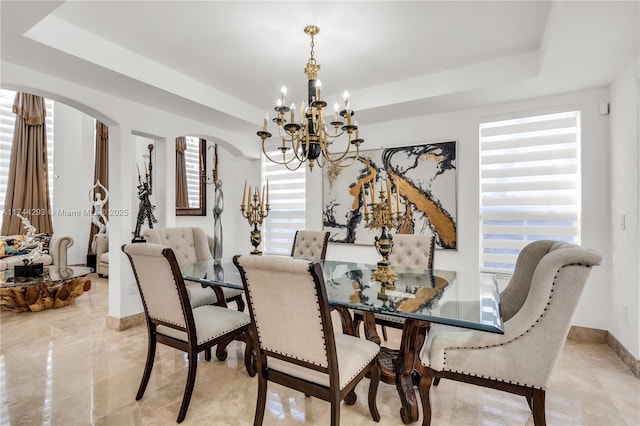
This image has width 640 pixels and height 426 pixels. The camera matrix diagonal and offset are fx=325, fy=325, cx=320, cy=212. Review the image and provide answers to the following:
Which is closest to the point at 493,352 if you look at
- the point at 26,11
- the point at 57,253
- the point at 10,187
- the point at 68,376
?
the point at 68,376

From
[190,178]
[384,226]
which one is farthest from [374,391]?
[190,178]

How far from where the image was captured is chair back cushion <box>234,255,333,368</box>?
1.34m

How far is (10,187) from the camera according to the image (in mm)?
5590

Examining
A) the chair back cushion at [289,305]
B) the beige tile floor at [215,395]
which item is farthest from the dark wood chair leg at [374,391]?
the chair back cushion at [289,305]

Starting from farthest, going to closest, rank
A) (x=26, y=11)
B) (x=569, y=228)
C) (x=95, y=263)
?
(x=95, y=263) < (x=569, y=228) < (x=26, y=11)

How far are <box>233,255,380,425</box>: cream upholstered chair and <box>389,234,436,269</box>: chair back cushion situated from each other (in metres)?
1.43

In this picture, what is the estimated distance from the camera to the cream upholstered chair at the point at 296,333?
1355 mm

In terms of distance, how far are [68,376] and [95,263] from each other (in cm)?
470

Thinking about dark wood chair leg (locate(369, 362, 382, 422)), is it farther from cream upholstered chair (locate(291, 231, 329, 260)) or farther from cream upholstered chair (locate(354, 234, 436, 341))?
cream upholstered chair (locate(291, 231, 329, 260))

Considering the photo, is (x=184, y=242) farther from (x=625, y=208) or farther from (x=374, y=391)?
(x=625, y=208)

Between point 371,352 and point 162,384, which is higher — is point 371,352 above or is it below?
above

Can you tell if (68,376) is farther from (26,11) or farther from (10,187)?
(10,187)

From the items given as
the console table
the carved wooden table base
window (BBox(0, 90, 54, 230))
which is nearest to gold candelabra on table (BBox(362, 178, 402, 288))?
the carved wooden table base

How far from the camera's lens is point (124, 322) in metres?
3.32
